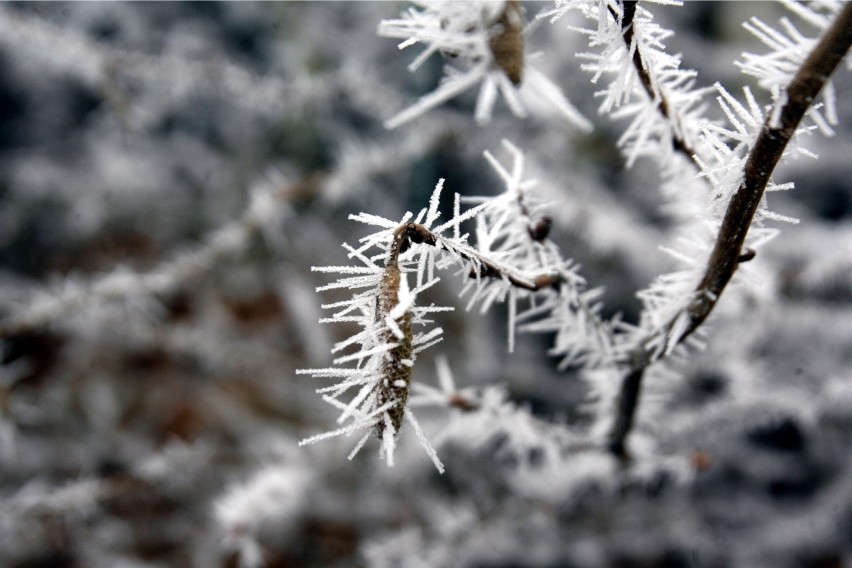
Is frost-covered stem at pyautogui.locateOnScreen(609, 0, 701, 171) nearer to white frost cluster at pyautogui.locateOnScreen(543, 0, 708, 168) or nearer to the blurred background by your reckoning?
white frost cluster at pyautogui.locateOnScreen(543, 0, 708, 168)

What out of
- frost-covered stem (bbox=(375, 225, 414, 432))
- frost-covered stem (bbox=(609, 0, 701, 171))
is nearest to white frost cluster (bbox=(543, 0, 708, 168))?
frost-covered stem (bbox=(609, 0, 701, 171))

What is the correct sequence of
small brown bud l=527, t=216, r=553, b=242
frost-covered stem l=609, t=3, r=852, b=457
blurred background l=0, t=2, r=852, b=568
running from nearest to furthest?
frost-covered stem l=609, t=3, r=852, b=457 → small brown bud l=527, t=216, r=553, b=242 → blurred background l=0, t=2, r=852, b=568

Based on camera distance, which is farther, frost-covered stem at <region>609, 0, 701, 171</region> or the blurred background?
the blurred background

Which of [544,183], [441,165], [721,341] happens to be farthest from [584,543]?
[441,165]

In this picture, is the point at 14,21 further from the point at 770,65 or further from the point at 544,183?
the point at 770,65

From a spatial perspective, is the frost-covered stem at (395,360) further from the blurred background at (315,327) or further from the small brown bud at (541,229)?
the blurred background at (315,327)

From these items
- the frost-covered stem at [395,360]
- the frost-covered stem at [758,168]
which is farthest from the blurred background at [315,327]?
the frost-covered stem at [395,360]

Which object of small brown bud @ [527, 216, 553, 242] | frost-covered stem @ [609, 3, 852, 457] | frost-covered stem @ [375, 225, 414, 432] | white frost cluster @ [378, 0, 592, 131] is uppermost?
white frost cluster @ [378, 0, 592, 131]
